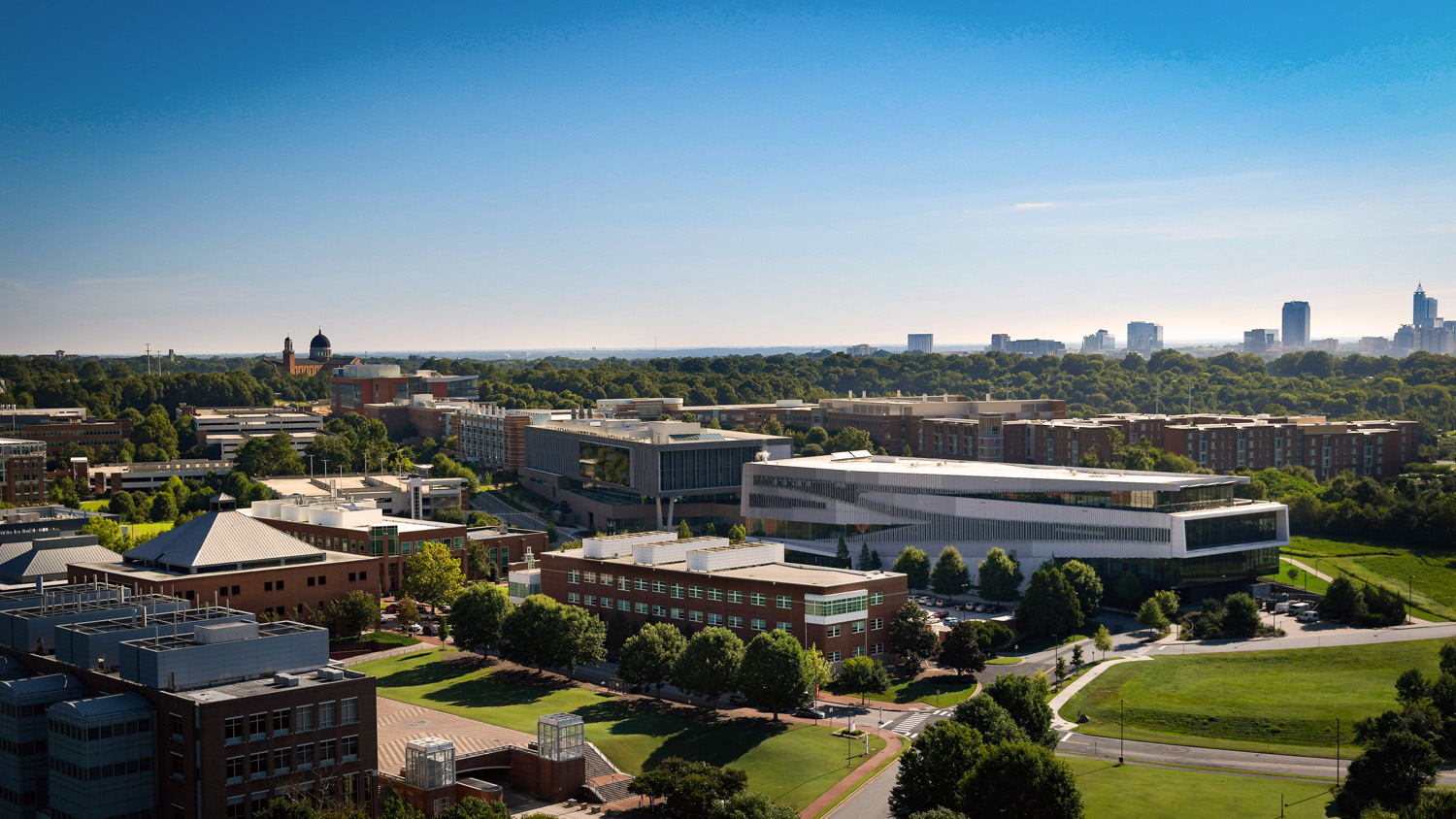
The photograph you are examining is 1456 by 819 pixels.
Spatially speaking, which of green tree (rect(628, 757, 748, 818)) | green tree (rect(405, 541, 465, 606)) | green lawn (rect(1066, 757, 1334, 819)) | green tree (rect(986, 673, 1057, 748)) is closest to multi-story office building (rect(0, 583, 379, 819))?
green tree (rect(628, 757, 748, 818))

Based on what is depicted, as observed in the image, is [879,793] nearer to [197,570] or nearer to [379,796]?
[379,796]

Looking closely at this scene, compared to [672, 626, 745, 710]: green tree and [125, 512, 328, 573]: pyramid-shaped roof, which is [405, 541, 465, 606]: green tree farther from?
[672, 626, 745, 710]: green tree

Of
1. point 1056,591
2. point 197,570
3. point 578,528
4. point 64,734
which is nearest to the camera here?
point 64,734

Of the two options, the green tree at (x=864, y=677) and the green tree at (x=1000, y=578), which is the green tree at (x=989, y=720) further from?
the green tree at (x=1000, y=578)

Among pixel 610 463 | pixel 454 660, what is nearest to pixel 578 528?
pixel 610 463

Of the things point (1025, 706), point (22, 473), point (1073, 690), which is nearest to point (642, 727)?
point (1025, 706)

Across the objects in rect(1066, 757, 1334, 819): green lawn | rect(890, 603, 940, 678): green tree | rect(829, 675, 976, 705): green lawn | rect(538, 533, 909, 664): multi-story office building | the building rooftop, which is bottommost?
rect(1066, 757, 1334, 819): green lawn
